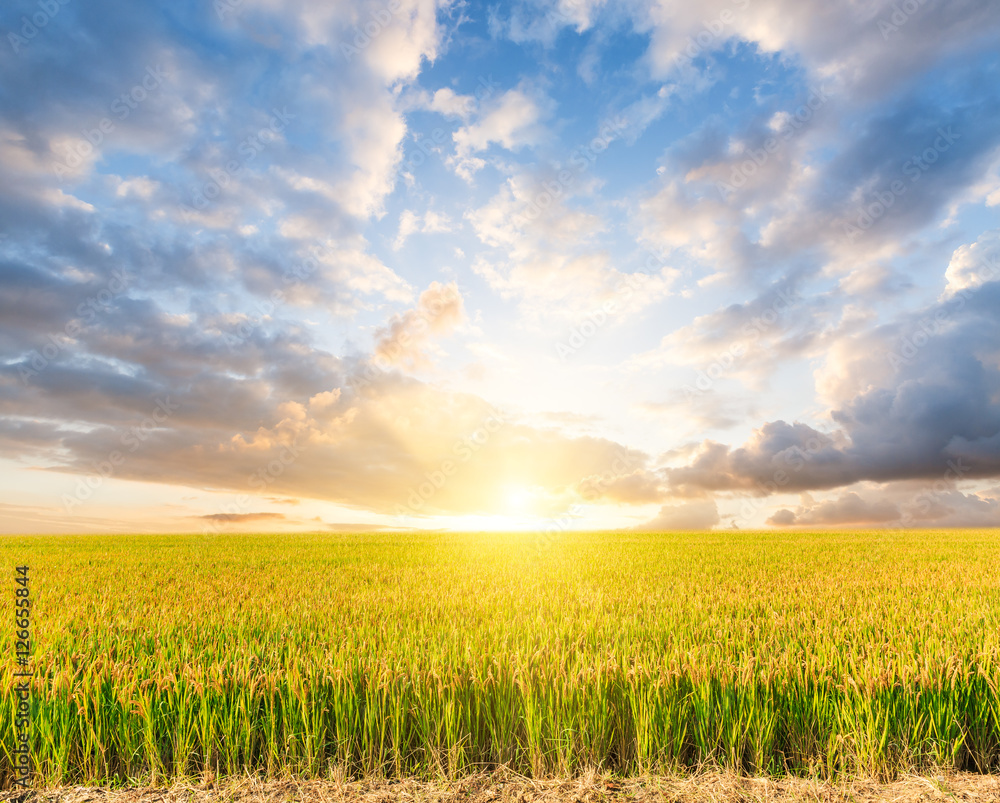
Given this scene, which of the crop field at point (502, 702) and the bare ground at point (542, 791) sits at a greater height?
the crop field at point (502, 702)

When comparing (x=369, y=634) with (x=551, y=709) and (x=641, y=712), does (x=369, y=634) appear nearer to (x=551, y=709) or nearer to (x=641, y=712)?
(x=551, y=709)

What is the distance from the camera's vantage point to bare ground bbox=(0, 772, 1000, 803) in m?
3.44

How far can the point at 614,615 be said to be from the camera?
7.35m

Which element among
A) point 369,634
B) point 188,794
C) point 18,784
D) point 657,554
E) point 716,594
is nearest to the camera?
point 188,794

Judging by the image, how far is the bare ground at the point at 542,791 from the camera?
3.44 metres

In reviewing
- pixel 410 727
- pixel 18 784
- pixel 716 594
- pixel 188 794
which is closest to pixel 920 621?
pixel 716 594

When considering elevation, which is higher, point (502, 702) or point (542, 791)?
point (502, 702)

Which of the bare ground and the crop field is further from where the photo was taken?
the crop field

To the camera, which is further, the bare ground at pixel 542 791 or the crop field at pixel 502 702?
Answer: the crop field at pixel 502 702

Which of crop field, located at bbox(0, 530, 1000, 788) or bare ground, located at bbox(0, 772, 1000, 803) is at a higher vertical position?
crop field, located at bbox(0, 530, 1000, 788)

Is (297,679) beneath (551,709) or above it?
above

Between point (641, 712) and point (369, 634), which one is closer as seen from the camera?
point (641, 712)

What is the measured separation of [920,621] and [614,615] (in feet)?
14.9

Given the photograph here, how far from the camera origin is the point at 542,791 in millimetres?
3523
